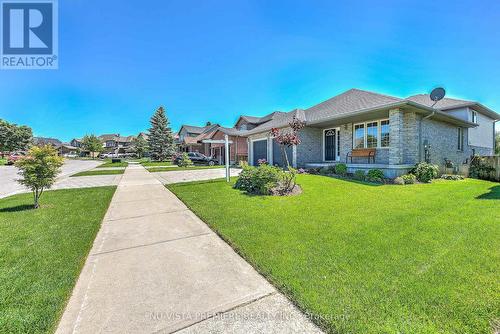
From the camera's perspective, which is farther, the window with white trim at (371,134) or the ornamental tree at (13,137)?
the ornamental tree at (13,137)

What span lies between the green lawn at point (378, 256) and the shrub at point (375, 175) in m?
3.40

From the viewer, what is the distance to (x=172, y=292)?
2473mm

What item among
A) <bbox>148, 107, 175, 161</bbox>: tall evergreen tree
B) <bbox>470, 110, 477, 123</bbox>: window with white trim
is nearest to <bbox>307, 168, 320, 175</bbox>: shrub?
<bbox>470, 110, 477, 123</bbox>: window with white trim

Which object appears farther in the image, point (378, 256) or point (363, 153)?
point (363, 153)

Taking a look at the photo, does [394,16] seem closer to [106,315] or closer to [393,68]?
[393,68]

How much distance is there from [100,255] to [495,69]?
75.5ft

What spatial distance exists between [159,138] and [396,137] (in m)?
36.1

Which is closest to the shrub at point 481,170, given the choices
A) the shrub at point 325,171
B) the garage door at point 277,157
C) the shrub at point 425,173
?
the shrub at point 425,173

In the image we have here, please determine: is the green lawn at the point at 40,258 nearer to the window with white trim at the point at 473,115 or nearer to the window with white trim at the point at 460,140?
the window with white trim at the point at 460,140

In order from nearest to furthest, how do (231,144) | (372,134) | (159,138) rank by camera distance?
(372,134) < (231,144) < (159,138)

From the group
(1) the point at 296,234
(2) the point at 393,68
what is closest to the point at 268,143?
(2) the point at 393,68

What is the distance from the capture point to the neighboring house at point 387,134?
10523 mm

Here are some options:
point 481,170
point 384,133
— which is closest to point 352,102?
point 384,133

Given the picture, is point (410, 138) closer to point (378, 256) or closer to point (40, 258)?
point (378, 256)
